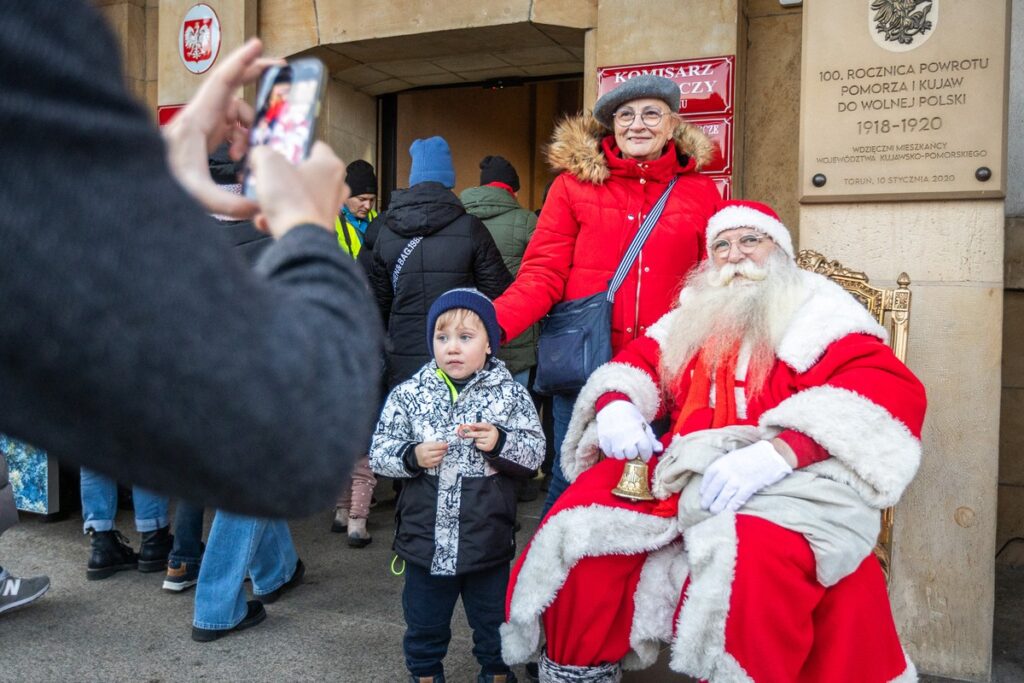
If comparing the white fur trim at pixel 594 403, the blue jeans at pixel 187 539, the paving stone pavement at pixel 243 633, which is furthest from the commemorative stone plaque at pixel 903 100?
the blue jeans at pixel 187 539

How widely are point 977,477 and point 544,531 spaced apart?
172 cm

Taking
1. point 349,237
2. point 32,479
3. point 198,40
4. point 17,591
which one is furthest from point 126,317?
point 198,40


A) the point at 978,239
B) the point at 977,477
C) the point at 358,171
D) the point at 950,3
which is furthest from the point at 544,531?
the point at 358,171

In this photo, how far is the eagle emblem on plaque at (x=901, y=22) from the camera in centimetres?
335

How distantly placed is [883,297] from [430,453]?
168cm

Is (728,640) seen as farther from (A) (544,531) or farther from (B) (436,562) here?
(B) (436,562)

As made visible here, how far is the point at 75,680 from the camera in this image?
332 cm

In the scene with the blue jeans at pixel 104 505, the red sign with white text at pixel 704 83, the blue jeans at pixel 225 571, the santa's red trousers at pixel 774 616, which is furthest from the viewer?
the red sign with white text at pixel 704 83

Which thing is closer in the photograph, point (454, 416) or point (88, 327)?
point (88, 327)

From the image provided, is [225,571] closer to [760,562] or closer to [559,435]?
[559,435]

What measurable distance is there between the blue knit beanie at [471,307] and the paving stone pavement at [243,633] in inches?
47.5

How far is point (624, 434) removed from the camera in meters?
2.77

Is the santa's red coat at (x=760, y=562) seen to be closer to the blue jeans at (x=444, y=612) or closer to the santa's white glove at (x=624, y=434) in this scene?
the santa's white glove at (x=624, y=434)

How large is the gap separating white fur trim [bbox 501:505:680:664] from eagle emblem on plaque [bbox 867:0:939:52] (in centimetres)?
202
